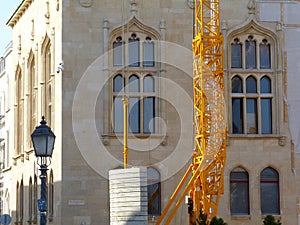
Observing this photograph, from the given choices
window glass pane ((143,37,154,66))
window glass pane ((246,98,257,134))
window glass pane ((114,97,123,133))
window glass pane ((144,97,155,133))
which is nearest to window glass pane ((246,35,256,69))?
window glass pane ((246,98,257,134))

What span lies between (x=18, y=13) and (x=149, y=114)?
50.4 feet

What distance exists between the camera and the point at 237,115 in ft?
144

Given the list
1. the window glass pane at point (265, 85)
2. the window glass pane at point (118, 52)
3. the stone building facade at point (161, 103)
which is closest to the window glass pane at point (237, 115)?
the stone building facade at point (161, 103)

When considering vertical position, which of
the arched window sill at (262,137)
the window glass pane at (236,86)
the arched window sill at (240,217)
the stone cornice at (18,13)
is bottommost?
the arched window sill at (240,217)

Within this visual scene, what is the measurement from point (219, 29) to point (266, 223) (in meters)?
14.1

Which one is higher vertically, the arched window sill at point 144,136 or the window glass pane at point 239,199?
the arched window sill at point 144,136

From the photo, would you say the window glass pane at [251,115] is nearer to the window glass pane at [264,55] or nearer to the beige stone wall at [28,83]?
the window glass pane at [264,55]

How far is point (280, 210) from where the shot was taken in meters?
43.2

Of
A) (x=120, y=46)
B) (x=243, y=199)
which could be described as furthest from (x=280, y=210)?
(x=120, y=46)

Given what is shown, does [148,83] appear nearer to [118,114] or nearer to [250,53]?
[118,114]

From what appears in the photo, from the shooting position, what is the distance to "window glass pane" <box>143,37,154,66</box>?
4356 centimetres

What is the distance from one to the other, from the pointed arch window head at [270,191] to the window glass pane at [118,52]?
846 cm

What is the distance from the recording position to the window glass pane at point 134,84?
43.3 meters

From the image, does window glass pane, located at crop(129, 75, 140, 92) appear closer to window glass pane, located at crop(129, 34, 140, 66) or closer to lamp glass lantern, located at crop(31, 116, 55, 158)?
window glass pane, located at crop(129, 34, 140, 66)
